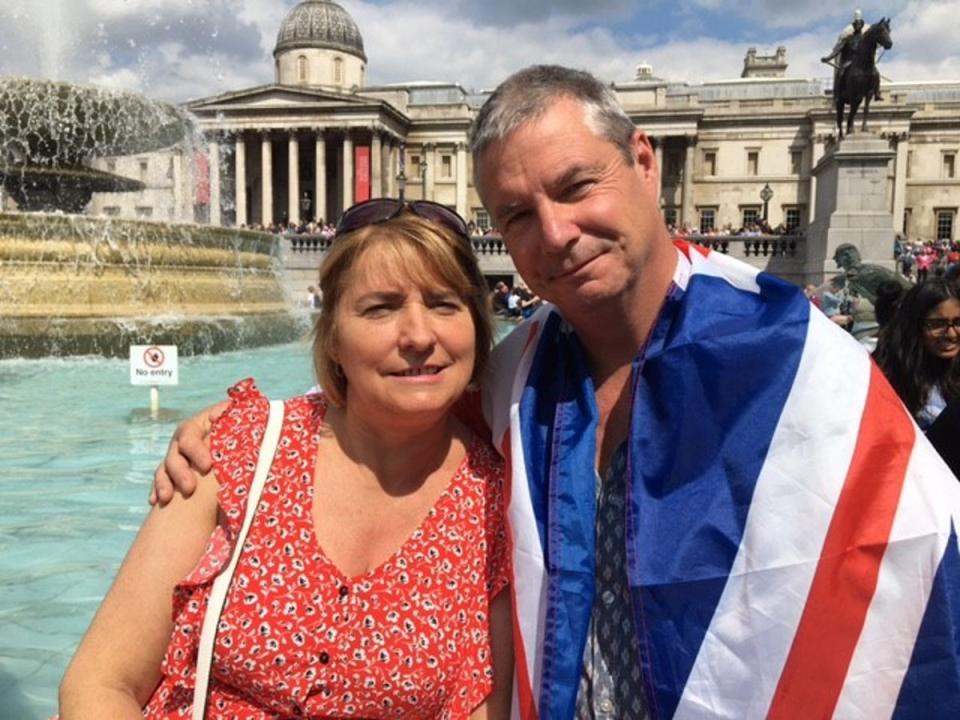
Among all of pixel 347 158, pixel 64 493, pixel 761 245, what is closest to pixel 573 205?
pixel 64 493

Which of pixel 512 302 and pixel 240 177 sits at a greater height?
pixel 240 177

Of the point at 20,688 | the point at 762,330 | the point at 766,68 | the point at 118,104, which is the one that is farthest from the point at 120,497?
the point at 766,68

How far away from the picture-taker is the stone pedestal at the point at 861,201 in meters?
22.6

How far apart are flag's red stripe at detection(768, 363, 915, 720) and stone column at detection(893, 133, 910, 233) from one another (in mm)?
60925

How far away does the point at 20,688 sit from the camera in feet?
10.0

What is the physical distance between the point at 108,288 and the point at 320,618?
11248mm

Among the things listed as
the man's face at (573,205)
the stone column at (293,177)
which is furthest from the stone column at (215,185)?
the man's face at (573,205)

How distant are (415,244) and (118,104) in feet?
42.8

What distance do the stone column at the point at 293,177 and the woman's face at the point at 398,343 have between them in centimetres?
5742

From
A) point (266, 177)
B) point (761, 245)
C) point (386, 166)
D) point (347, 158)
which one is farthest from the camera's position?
point (386, 166)

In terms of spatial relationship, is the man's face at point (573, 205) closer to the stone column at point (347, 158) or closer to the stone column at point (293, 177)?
the stone column at point (347, 158)

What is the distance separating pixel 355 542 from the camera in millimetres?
1768

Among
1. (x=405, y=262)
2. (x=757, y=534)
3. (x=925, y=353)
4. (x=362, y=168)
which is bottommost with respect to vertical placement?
(x=757, y=534)

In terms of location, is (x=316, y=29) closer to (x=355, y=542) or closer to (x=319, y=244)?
(x=319, y=244)
